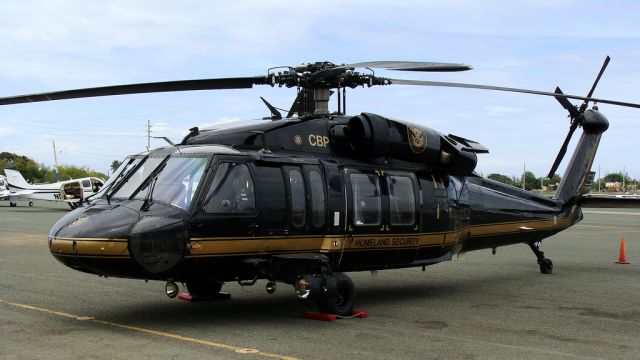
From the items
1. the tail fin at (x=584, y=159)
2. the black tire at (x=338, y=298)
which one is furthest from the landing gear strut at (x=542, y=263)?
the black tire at (x=338, y=298)

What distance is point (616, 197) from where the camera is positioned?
15.2 meters

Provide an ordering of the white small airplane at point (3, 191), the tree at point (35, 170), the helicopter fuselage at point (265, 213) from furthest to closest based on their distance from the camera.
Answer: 1. the tree at point (35, 170)
2. the white small airplane at point (3, 191)
3. the helicopter fuselage at point (265, 213)

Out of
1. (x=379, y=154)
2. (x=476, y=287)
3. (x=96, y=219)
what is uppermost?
(x=379, y=154)

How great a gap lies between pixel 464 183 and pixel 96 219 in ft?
22.7

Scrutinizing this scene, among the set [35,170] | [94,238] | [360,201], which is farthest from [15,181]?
[35,170]

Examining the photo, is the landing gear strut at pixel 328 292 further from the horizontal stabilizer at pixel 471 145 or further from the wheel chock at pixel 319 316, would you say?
the horizontal stabilizer at pixel 471 145

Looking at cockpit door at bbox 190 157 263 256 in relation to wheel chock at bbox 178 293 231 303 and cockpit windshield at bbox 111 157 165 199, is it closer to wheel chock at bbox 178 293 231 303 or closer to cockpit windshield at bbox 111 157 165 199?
cockpit windshield at bbox 111 157 165 199

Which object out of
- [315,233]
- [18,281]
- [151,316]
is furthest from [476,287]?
[18,281]

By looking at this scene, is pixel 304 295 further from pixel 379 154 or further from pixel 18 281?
pixel 18 281

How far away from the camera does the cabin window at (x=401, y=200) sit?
10883mm

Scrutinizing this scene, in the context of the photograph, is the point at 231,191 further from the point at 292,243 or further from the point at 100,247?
the point at 100,247

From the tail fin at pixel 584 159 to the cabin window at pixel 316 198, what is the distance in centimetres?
760

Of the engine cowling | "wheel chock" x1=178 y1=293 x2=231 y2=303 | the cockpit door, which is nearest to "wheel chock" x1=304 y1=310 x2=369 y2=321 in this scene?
the cockpit door

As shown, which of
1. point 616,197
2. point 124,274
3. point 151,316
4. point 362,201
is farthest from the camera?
point 616,197
